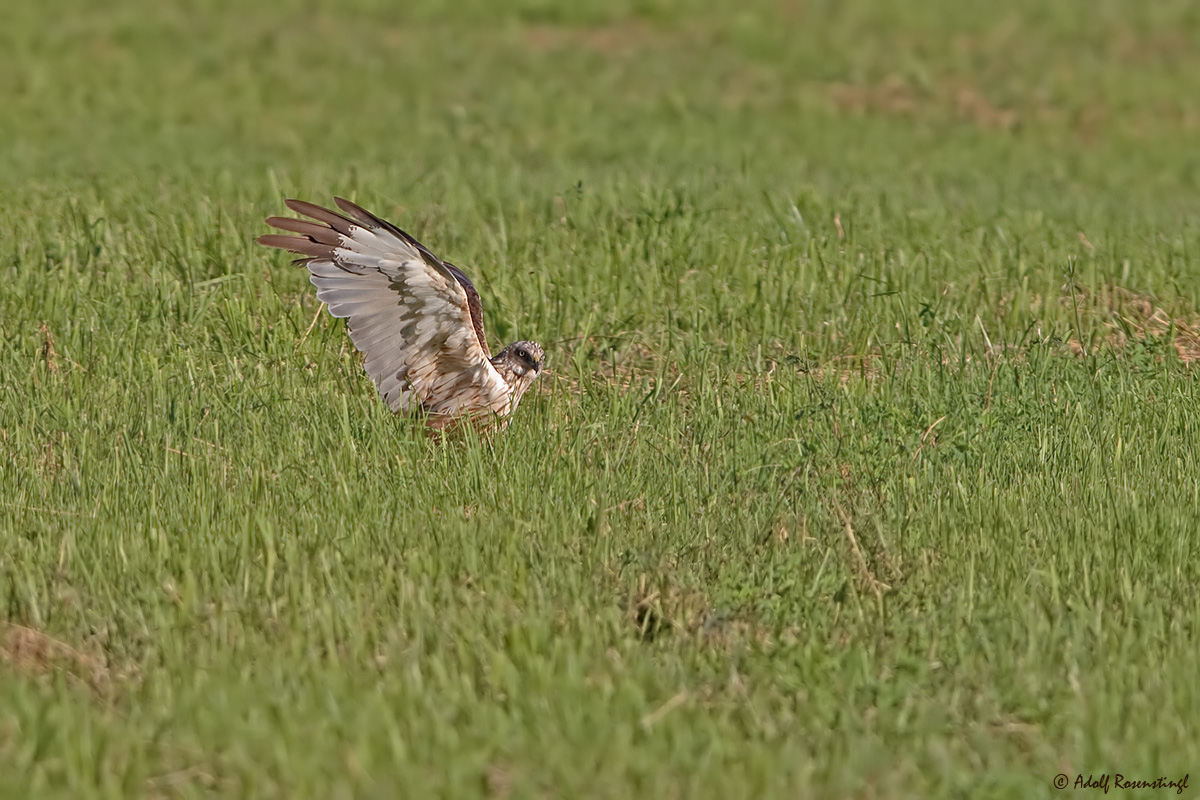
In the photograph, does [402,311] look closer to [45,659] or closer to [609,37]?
[45,659]

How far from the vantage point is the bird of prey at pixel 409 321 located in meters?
6.27

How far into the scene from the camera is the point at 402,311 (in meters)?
6.41

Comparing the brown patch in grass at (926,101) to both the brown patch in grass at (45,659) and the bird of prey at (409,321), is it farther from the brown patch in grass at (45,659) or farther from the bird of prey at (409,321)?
the brown patch in grass at (45,659)

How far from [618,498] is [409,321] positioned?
1372 millimetres

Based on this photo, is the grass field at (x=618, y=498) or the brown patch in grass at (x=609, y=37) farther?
the brown patch in grass at (x=609, y=37)

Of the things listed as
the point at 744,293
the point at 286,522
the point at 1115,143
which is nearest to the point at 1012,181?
the point at 1115,143

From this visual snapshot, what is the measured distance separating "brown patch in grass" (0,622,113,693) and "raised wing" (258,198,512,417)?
7.17 ft

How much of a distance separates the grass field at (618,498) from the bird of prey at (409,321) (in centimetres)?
19

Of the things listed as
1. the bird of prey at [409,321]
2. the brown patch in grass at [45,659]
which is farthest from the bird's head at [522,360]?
the brown patch in grass at [45,659]

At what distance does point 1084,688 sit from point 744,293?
413 cm

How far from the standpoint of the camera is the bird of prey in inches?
247

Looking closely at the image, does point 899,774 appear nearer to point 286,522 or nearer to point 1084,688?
point 1084,688

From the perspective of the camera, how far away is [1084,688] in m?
4.28

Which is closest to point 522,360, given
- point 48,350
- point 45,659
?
point 48,350
